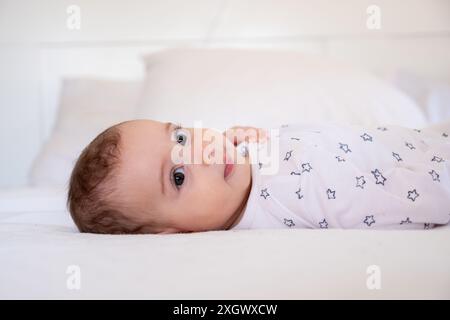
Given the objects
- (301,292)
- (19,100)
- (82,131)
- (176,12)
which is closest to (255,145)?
(301,292)

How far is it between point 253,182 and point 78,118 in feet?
3.01

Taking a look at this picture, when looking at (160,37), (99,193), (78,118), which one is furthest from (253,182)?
(160,37)

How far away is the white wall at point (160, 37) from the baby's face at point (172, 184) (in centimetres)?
109

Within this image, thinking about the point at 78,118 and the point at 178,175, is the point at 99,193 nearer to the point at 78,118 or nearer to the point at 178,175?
the point at 178,175

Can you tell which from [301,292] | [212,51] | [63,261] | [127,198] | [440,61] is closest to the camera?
[301,292]

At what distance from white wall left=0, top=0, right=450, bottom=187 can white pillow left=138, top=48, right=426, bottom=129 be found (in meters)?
0.44

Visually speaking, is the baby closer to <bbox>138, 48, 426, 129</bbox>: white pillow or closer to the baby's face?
the baby's face

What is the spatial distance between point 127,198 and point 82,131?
0.81 m

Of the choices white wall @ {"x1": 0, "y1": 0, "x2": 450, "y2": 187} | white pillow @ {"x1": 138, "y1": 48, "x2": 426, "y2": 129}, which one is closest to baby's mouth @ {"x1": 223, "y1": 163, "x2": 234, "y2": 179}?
white pillow @ {"x1": 138, "y1": 48, "x2": 426, "y2": 129}

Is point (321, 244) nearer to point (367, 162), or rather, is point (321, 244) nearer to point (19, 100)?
point (367, 162)

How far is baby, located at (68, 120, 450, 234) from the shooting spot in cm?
82

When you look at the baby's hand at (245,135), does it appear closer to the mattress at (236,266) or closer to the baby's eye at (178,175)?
the baby's eye at (178,175)

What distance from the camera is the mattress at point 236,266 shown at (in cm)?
49

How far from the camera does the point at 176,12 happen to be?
1.89 metres
